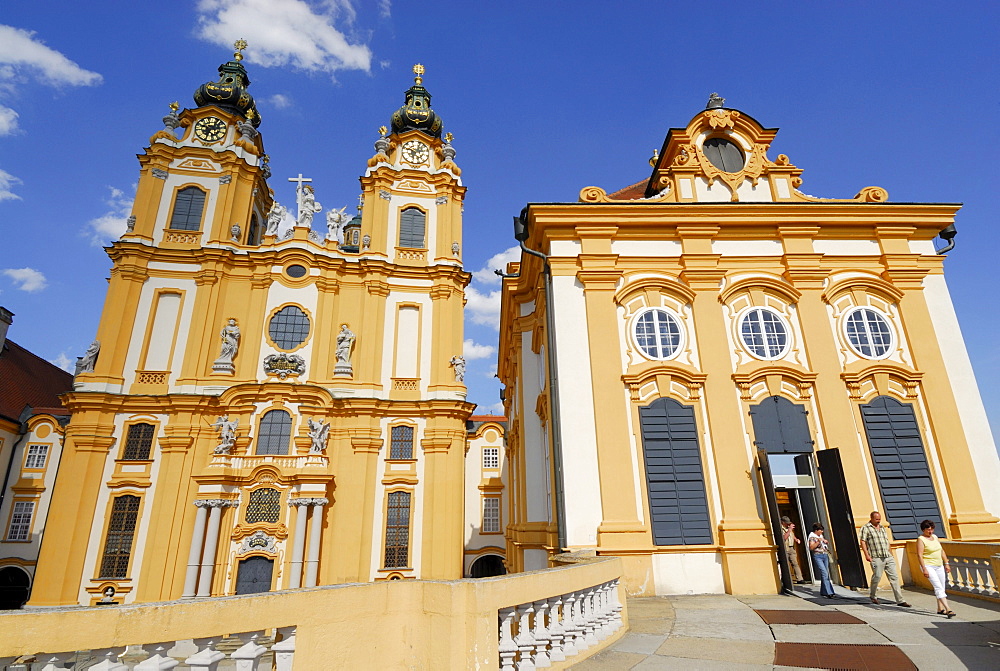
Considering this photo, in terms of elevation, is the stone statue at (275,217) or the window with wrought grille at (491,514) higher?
the stone statue at (275,217)

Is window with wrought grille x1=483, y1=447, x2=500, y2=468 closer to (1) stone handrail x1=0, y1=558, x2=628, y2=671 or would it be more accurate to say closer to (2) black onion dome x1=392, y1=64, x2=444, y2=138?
(2) black onion dome x1=392, y1=64, x2=444, y2=138

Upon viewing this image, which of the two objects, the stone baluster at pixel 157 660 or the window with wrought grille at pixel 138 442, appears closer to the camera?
the stone baluster at pixel 157 660

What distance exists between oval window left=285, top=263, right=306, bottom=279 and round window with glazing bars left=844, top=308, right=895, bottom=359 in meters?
25.8

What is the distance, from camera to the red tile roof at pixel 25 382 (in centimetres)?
3137

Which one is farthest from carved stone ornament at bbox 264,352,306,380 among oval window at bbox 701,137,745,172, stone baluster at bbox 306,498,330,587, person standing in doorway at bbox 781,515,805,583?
person standing in doorway at bbox 781,515,805,583

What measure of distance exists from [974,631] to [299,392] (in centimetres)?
2502

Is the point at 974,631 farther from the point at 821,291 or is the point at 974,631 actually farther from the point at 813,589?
the point at 821,291

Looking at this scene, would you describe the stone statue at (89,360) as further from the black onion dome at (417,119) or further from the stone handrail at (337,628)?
the stone handrail at (337,628)

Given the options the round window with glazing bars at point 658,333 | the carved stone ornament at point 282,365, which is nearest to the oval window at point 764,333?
the round window with glazing bars at point 658,333

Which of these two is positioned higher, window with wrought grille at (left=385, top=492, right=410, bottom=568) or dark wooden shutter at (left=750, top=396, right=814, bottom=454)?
dark wooden shutter at (left=750, top=396, right=814, bottom=454)

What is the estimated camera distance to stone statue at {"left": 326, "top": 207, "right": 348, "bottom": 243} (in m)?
31.3

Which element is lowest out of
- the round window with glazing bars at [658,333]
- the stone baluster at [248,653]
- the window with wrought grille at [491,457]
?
the stone baluster at [248,653]

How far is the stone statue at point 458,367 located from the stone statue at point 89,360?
17631 mm

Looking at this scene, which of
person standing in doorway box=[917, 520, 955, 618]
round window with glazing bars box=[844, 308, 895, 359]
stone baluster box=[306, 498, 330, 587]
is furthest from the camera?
stone baluster box=[306, 498, 330, 587]
